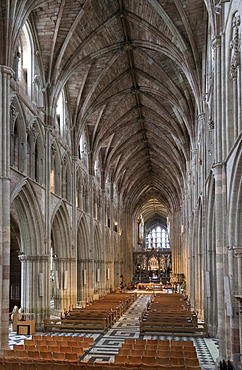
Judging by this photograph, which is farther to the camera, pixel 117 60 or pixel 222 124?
pixel 117 60

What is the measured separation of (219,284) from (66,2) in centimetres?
1715

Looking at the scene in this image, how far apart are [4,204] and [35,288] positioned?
7504 mm

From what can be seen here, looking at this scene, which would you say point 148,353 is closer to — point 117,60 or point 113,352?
point 113,352

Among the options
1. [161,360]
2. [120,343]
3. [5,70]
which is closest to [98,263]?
[120,343]

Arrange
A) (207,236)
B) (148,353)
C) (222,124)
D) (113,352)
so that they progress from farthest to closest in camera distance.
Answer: (207,236)
(113,352)
(222,124)
(148,353)

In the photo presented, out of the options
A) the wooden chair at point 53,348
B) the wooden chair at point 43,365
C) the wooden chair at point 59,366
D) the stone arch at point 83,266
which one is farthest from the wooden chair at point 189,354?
the stone arch at point 83,266

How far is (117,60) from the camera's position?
3131 centimetres

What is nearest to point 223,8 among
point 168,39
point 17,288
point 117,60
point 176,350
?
point 168,39

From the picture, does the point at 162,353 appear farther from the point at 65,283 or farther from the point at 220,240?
the point at 65,283

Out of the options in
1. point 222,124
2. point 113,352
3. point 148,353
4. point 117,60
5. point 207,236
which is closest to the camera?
point 148,353

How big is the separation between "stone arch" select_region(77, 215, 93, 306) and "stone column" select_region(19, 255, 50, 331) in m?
12.3

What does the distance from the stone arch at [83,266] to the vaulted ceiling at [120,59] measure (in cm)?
690

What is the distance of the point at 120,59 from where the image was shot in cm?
3144

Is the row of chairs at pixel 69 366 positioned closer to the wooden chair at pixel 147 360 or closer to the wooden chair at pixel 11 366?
the wooden chair at pixel 11 366
